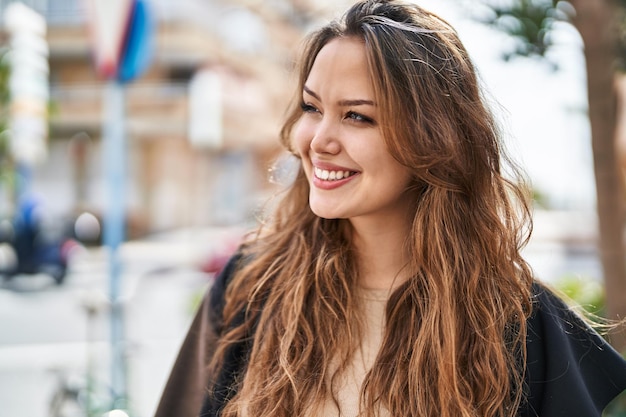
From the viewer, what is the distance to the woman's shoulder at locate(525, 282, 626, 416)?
1814mm

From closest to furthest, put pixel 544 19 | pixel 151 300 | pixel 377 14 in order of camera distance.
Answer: pixel 377 14 → pixel 544 19 → pixel 151 300

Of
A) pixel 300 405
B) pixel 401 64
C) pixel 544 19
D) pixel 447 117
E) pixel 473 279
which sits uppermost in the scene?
pixel 544 19

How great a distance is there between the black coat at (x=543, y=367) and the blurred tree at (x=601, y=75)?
74.8 inches

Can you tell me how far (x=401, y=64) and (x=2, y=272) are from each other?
35.4ft

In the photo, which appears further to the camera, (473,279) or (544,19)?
(544,19)

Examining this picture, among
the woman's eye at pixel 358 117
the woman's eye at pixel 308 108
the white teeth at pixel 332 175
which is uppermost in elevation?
the woman's eye at pixel 308 108

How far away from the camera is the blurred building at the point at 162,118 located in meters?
24.5

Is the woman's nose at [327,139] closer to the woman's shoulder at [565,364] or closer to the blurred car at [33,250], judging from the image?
the woman's shoulder at [565,364]

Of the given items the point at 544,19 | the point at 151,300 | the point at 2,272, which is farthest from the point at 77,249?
the point at 544,19

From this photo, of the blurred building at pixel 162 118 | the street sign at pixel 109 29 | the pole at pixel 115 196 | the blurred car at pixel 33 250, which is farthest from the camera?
the blurred building at pixel 162 118

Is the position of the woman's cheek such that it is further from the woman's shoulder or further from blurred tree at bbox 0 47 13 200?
blurred tree at bbox 0 47 13 200

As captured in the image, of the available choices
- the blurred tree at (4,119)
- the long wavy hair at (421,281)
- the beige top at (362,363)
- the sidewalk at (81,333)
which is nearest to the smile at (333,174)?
the long wavy hair at (421,281)

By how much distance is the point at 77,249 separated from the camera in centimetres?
1245

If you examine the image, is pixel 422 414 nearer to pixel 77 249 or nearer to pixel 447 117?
pixel 447 117
